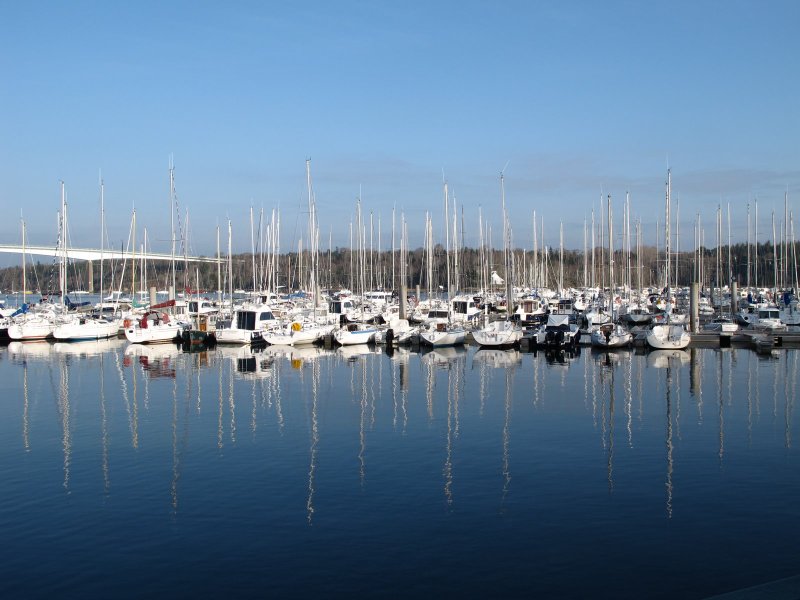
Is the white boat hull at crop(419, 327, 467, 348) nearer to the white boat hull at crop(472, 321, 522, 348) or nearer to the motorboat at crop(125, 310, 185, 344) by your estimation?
the white boat hull at crop(472, 321, 522, 348)

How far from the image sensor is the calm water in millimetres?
13359

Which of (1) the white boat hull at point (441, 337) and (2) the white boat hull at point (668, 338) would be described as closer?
(2) the white boat hull at point (668, 338)

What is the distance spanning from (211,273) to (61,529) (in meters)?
141

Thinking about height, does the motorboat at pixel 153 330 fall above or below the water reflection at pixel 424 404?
above

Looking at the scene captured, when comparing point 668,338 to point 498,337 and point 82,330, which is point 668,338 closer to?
point 498,337

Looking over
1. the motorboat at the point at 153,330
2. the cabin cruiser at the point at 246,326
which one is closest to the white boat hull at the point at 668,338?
the cabin cruiser at the point at 246,326

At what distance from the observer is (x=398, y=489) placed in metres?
18.3

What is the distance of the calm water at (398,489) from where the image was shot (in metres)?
13.4

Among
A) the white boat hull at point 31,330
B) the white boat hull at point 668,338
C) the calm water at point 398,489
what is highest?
the white boat hull at point 31,330

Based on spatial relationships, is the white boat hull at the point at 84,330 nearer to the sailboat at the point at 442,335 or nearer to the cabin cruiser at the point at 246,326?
the cabin cruiser at the point at 246,326

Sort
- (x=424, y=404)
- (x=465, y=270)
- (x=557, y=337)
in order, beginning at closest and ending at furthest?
(x=424, y=404) → (x=557, y=337) → (x=465, y=270)

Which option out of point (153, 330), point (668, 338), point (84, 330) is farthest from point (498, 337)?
point (84, 330)

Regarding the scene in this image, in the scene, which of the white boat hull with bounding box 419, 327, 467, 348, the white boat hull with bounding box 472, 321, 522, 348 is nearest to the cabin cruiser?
the white boat hull with bounding box 419, 327, 467, 348

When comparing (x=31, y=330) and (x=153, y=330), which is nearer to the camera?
(x=153, y=330)
